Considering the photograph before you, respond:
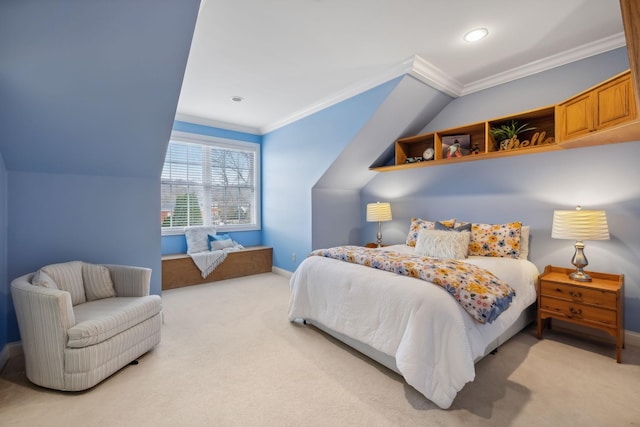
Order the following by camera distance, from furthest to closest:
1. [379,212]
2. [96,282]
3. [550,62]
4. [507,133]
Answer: [379,212]
[507,133]
[550,62]
[96,282]

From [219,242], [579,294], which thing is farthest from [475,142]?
[219,242]

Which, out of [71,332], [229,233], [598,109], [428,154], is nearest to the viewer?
[71,332]

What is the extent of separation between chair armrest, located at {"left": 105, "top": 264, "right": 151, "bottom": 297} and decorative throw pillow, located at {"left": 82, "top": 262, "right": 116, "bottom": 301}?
1.8 inches

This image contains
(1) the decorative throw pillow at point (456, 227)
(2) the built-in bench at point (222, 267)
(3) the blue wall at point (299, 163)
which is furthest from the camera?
(2) the built-in bench at point (222, 267)

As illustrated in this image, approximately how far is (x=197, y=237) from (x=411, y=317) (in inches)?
148

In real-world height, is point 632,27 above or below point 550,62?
below

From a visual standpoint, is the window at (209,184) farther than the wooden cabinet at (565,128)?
Yes

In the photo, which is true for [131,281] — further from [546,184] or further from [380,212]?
[546,184]

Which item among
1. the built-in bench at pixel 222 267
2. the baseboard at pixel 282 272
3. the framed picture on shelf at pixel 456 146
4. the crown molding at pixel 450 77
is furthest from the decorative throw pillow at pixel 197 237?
the framed picture on shelf at pixel 456 146

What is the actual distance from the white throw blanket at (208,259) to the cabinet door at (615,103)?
4607 millimetres

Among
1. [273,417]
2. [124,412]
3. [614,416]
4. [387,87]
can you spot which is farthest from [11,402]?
[387,87]

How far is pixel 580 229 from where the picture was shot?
8.00 ft

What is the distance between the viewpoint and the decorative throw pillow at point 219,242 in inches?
184

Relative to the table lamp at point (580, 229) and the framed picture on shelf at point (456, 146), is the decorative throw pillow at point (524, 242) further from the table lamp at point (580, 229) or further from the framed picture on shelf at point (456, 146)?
the framed picture on shelf at point (456, 146)
